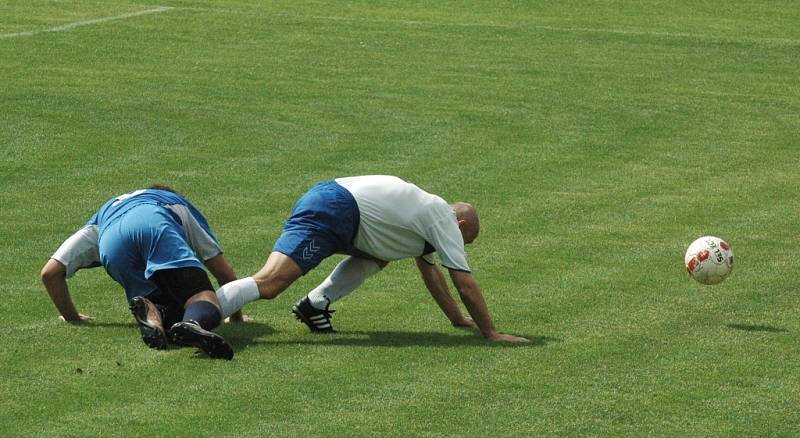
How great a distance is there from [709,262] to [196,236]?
15.2 ft

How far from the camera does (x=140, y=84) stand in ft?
84.7

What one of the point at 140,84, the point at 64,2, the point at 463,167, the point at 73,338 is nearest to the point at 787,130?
the point at 463,167

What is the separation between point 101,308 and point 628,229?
21.2 ft

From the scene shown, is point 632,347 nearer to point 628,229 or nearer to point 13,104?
point 628,229

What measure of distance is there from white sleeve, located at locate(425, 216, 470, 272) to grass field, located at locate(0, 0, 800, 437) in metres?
0.63

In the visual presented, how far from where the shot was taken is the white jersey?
1160 centimetres

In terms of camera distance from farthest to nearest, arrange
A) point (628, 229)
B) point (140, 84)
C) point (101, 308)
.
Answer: point (140, 84)
point (628, 229)
point (101, 308)

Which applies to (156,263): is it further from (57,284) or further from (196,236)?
(57,284)

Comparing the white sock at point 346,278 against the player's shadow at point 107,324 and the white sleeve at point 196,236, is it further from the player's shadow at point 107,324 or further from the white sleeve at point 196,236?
the player's shadow at point 107,324

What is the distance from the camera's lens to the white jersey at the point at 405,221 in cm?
1160

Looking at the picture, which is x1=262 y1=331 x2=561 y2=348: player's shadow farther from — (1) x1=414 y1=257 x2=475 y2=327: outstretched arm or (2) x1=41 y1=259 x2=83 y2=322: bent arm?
(2) x1=41 y1=259 x2=83 y2=322: bent arm

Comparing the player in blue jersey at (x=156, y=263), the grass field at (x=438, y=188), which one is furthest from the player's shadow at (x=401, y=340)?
the player in blue jersey at (x=156, y=263)

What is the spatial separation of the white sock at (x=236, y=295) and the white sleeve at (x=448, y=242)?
1419mm

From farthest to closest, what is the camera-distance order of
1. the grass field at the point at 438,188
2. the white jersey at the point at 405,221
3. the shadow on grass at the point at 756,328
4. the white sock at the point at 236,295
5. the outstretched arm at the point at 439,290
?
the shadow on grass at the point at 756,328 < the outstretched arm at the point at 439,290 < the white jersey at the point at 405,221 < the white sock at the point at 236,295 < the grass field at the point at 438,188
